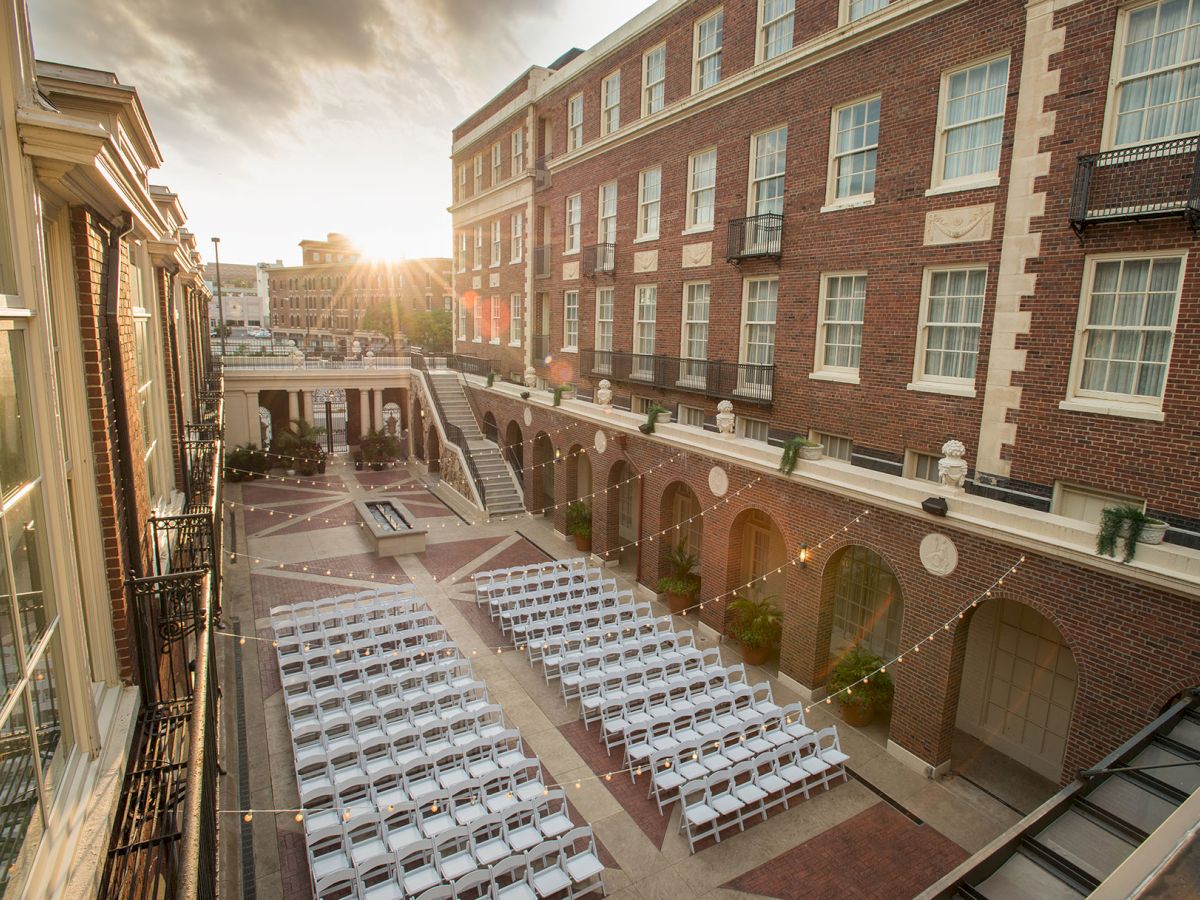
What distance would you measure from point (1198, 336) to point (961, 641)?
214 inches

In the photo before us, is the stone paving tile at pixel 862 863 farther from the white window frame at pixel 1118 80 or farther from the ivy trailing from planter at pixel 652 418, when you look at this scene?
the white window frame at pixel 1118 80

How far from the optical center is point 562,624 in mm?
15000

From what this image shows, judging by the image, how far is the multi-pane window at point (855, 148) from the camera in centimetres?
1408

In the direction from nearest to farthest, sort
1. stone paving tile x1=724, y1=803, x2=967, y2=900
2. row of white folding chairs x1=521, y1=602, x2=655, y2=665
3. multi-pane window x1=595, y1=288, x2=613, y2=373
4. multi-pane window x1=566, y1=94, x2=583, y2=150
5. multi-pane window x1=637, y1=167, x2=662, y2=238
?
stone paving tile x1=724, y1=803, x2=967, y2=900 → row of white folding chairs x1=521, y1=602, x2=655, y2=665 → multi-pane window x1=637, y1=167, x2=662, y2=238 → multi-pane window x1=595, y1=288, x2=613, y2=373 → multi-pane window x1=566, y1=94, x2=583, y2=150

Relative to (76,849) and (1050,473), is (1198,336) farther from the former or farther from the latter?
(76,849)

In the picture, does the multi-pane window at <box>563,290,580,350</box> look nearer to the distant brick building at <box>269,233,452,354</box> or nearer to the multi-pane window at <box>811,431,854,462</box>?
the multi-pane window at <box>811,431,854,462</box>

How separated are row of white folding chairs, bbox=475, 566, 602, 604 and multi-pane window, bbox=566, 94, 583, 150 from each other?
49.4 feet

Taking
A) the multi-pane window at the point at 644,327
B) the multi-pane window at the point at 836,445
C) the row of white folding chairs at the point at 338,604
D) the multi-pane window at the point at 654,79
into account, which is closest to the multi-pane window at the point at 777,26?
the multi-pane window at the point at 654,79

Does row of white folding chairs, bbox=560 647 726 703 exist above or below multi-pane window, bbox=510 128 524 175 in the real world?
below

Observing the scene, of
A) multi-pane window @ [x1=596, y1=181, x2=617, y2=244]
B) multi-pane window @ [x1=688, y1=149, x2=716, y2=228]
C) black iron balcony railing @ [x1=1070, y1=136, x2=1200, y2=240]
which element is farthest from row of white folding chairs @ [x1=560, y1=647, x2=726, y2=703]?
multi-pane window @ [x1=596, y1=181, x2=617, y2=244]

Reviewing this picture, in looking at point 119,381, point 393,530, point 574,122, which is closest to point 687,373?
point 393,530

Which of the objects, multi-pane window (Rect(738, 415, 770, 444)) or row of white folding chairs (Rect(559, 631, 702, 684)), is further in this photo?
multi-pane window (Rect(738, 415, 770, 444))

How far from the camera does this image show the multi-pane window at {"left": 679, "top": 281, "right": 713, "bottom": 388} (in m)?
18.7

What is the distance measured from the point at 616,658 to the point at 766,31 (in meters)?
14.9
